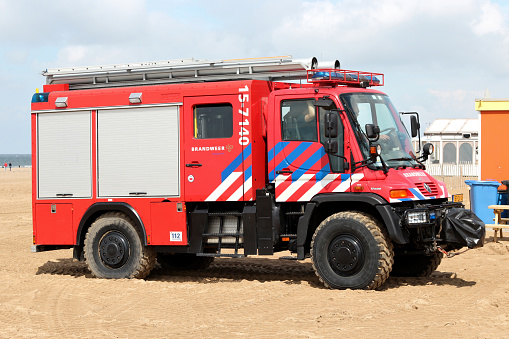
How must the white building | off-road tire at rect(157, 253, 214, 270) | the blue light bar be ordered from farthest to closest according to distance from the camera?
the white building
off-road tire at rect(157, 253, 214, 270)
the blue light bar

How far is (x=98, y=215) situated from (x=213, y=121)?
2.53 metres

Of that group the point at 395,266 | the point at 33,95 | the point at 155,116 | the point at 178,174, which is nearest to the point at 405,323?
the point at 395,266

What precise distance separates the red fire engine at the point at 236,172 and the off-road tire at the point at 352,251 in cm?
2

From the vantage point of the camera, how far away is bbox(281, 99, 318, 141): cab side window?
995 cm

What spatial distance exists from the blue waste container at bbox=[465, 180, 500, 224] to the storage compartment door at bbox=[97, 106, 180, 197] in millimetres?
8360

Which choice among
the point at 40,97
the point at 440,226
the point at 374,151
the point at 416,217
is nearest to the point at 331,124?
the point at 374,151

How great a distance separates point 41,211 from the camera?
11.6m

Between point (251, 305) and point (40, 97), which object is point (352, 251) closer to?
point (251, 305)

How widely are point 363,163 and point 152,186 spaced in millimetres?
3330

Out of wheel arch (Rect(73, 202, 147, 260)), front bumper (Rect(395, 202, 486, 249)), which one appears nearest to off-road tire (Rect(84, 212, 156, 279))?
wheel arch (Rect(73, 202, 147, 260))

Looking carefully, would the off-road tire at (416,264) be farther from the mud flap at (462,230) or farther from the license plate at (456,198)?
the mud flap at (462,230)

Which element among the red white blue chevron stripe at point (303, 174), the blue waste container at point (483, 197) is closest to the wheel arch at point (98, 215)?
the red white blue chevron stripe at point (303, 174)

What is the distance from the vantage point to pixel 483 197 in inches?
650

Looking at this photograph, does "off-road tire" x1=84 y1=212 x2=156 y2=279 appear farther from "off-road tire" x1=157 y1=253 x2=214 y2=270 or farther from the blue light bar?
the blue light bar
